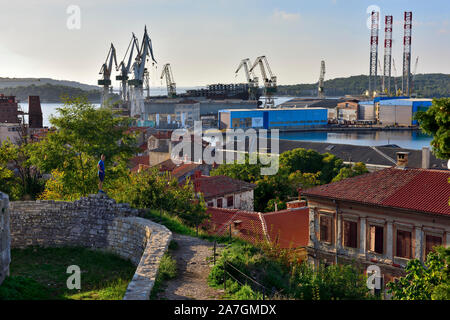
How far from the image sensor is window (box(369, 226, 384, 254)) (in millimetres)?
17422

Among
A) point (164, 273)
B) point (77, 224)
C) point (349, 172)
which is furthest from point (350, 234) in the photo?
point (349, 172)

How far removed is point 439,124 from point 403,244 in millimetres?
10537

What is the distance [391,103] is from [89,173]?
395ft

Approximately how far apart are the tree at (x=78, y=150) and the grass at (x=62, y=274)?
5.08m

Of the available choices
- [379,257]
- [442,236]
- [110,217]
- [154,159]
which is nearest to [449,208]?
[442,236]

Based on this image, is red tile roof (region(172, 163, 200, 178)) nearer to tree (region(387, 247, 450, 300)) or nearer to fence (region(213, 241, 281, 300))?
fence (region(213, 241, 281, 300))

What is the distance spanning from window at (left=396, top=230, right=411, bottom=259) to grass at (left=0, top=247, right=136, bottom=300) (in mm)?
9660

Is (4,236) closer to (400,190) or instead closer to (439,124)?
(439,124)

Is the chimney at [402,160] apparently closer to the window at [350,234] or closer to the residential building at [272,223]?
the window at [350,234]

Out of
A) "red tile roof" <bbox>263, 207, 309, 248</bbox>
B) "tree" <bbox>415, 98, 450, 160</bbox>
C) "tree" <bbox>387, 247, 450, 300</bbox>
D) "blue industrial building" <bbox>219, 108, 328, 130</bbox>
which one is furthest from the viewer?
"blue industrial building" <bbox>219, 108, 328, 130</bbox>

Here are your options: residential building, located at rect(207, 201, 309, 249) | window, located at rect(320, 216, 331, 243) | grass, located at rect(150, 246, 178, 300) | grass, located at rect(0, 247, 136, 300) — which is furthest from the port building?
grass, located at rect(150, 246, 178, 300)

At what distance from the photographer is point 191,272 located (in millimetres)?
8719

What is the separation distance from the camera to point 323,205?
19141mm
